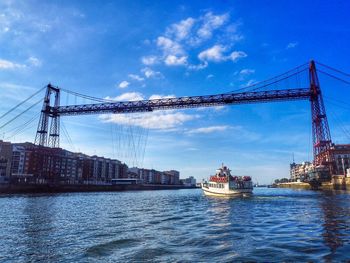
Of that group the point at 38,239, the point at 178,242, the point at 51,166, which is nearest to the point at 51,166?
the point at 51,166

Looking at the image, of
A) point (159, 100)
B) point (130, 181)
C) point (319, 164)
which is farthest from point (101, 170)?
point (319, 164)

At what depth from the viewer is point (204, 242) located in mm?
14000

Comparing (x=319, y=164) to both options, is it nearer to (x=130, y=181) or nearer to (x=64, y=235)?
(x=64, y=235)

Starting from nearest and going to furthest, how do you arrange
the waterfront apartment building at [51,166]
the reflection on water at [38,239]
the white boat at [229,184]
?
the reflection on water at [38,239] < the white boat at [229,184] < the waterfront apartment building at [51,166]

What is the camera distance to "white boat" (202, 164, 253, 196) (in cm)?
5319

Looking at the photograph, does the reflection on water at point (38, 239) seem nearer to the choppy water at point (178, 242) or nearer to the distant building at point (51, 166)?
the choppy water at point (178, 242)

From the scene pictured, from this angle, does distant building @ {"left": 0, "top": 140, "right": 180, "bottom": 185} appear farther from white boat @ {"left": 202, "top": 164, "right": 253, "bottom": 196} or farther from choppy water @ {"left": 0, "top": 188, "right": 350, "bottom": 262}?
choppy water @ {"left": 0, "top": 188, "right": 350, "bottom": 262}

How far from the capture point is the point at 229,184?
175 feet

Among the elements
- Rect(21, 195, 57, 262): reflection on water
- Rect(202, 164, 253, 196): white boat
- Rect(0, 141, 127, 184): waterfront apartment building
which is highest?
Rect(0, 141, 127, 184): waterfront apartment building

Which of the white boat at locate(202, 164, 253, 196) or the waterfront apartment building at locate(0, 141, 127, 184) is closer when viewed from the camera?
the white boat at locate(202, 164, 253, 196)

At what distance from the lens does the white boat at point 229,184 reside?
174ft

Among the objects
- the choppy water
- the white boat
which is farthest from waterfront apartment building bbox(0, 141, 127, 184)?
the choppy water

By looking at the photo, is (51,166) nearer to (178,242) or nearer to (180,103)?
(180,103)

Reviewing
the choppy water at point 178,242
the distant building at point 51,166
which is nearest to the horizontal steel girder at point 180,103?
the distant building at point 51,166
